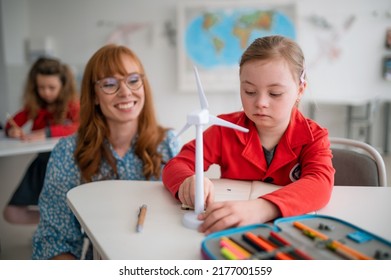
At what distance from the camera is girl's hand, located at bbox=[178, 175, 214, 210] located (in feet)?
2.34

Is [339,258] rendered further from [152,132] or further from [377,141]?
[377,141]

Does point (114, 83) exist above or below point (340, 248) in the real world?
above

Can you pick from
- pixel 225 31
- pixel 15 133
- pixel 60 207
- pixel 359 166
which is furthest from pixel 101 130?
pixel 225 31

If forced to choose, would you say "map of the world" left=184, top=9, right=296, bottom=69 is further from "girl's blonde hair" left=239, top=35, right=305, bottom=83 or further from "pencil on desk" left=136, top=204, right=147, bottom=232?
"pencil on desk" left=136, top=204, right=147, bottom=232

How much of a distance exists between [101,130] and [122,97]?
13 cm

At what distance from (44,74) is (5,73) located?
193 cm

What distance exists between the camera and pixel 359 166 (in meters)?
1.09

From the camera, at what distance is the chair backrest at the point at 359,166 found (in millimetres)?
1061

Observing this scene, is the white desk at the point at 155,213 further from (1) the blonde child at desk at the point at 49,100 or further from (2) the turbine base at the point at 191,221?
(1) the blonde child at desk at the point at 49,100

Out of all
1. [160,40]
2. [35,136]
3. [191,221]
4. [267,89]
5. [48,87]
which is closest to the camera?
[191,221]

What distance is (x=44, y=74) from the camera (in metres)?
2.33

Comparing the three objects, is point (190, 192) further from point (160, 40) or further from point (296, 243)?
point (160, 40)

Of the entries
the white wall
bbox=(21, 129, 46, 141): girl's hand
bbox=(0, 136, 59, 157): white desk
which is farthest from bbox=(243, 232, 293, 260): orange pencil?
the white wall
